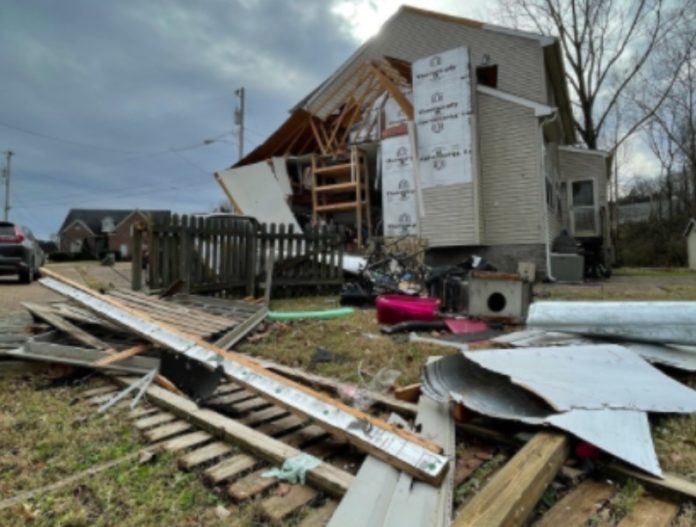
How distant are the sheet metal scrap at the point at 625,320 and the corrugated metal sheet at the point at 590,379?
2.00ft

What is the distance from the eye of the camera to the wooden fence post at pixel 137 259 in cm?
700

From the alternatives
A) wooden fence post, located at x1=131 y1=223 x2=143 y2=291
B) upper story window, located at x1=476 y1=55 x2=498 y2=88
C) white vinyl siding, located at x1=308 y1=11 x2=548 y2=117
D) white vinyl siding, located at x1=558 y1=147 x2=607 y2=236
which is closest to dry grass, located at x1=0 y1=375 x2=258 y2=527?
wooden fence post, located at x1=131 y1=223 x2=143 y2=291

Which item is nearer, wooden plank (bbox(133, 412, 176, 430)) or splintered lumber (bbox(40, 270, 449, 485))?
splintered lumber (bbox(40, 270, 449, 485))

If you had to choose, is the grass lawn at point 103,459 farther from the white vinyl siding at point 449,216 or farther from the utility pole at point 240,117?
the utility pole at point 240,117

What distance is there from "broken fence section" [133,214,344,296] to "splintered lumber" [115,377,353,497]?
3455 mm

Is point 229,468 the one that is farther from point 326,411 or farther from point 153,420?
point 153,420

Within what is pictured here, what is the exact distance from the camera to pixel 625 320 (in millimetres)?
3580

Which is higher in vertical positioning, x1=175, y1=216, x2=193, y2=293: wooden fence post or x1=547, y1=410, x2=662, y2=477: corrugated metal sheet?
x1=175, y1=216, x2=193, y2=293: wooden fence post

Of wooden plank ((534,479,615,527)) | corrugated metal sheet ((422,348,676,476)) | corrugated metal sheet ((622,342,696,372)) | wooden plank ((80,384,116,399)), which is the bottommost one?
wooden plank ((534,479,615,527))

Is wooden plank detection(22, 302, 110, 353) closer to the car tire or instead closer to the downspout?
the car tire

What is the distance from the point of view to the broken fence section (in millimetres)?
6814

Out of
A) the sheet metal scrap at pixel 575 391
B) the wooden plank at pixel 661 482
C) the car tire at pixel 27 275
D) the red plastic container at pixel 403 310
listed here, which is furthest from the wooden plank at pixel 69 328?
the car tire at pixel 27 275

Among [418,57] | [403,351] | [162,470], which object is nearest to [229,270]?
[403,351]

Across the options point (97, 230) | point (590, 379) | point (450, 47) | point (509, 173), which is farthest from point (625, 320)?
point (97, 230)
